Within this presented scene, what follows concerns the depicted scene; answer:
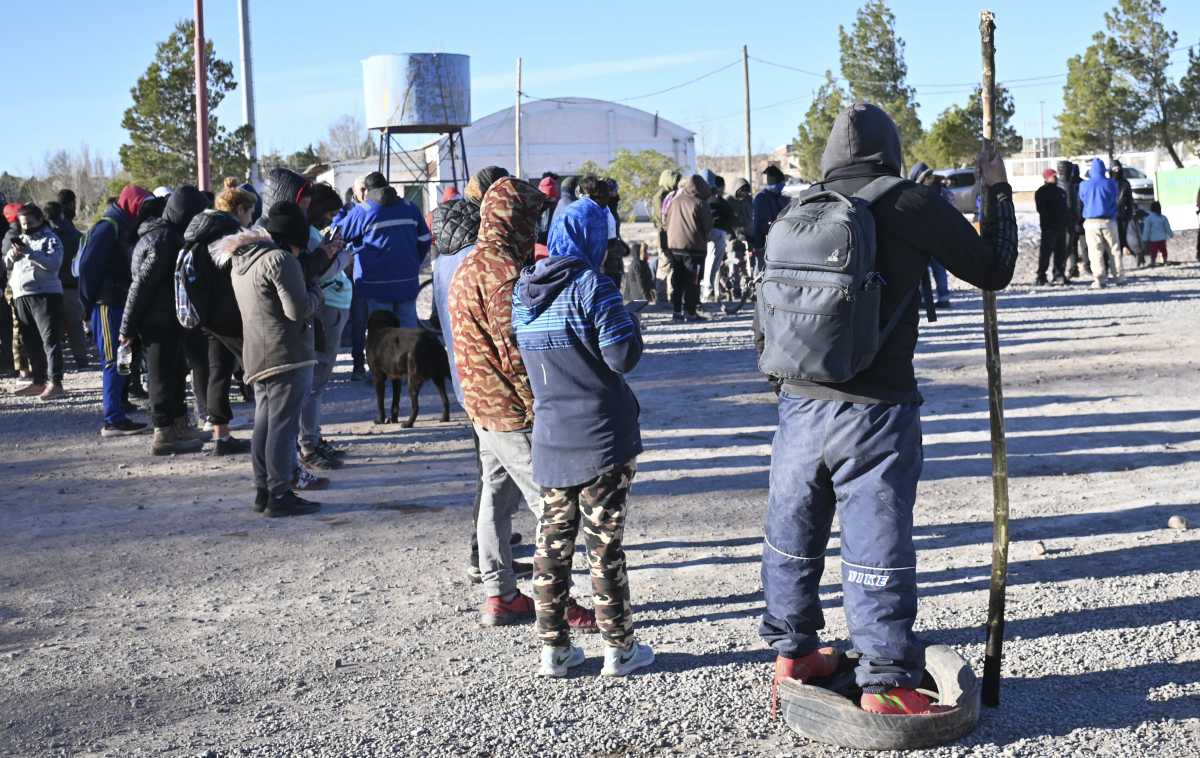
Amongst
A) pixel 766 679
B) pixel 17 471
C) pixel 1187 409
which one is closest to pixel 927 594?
pixel 766 679

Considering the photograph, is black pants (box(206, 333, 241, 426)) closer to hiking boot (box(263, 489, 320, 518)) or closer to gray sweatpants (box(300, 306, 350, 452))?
gray sweatpants (box(300, 306, 350, 452))

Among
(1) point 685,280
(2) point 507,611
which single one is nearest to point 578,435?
(2) point 507,611

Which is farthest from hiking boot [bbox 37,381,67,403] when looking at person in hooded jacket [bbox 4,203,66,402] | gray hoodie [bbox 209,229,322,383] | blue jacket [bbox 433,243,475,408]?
blue jacket [bbox 433,243,475,408]

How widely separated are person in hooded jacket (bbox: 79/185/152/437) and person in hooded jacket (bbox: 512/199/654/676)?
6.62 metres

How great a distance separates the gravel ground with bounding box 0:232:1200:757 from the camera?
452 cm

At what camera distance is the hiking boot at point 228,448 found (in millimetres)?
9875

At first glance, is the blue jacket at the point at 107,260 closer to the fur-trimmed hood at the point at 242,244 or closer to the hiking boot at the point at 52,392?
the hiking boot at the point at 52,392

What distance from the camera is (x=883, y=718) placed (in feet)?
13.6

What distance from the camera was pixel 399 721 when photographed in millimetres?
4621

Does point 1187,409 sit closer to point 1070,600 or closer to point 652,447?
point 652,447

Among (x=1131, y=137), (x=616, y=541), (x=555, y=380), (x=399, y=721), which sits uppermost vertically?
(x=1131, y=137)

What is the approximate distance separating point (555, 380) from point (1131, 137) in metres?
60.5

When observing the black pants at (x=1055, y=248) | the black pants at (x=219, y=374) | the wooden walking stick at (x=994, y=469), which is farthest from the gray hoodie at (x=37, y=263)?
the black pants at (x=1055, y=248)

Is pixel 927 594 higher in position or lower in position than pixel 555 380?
lower
